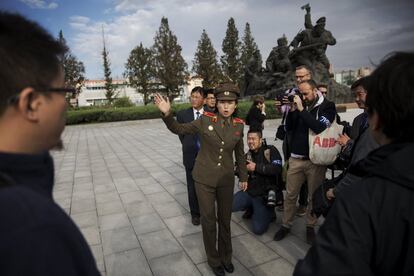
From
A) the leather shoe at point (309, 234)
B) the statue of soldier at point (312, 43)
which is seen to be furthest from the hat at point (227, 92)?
the statue of soldier at point (312, 43)

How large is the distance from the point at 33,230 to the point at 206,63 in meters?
42.1

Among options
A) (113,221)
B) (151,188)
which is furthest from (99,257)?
(151,188)

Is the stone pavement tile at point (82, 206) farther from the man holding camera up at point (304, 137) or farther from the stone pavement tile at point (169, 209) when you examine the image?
the man holding camera up at point (304, 137)

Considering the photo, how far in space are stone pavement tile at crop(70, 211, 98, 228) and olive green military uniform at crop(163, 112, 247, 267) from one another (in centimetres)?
212

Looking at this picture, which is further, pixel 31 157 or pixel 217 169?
pixel 217 169

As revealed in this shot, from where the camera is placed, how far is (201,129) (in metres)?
2.93

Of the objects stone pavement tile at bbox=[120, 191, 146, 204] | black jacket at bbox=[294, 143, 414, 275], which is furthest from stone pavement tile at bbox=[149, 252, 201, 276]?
black jacket at bbox=[294, 143, 414, 275]

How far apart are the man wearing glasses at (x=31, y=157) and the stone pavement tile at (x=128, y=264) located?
246cm

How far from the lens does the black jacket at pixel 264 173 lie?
→ 152 inches

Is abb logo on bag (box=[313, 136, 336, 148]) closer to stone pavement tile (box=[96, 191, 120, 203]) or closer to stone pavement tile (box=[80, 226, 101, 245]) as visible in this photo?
stone pavement tile (box=[80, 226, 101, 245])

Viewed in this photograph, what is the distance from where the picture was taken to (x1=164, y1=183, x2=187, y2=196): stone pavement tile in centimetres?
555

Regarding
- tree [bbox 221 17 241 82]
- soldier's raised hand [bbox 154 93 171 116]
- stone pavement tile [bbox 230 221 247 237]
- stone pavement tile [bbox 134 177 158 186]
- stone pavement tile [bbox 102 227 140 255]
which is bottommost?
stone pavement tile [bbox 102 227 140 255]

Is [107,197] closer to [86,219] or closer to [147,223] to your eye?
[86,219]

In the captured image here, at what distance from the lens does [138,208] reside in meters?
4.80
